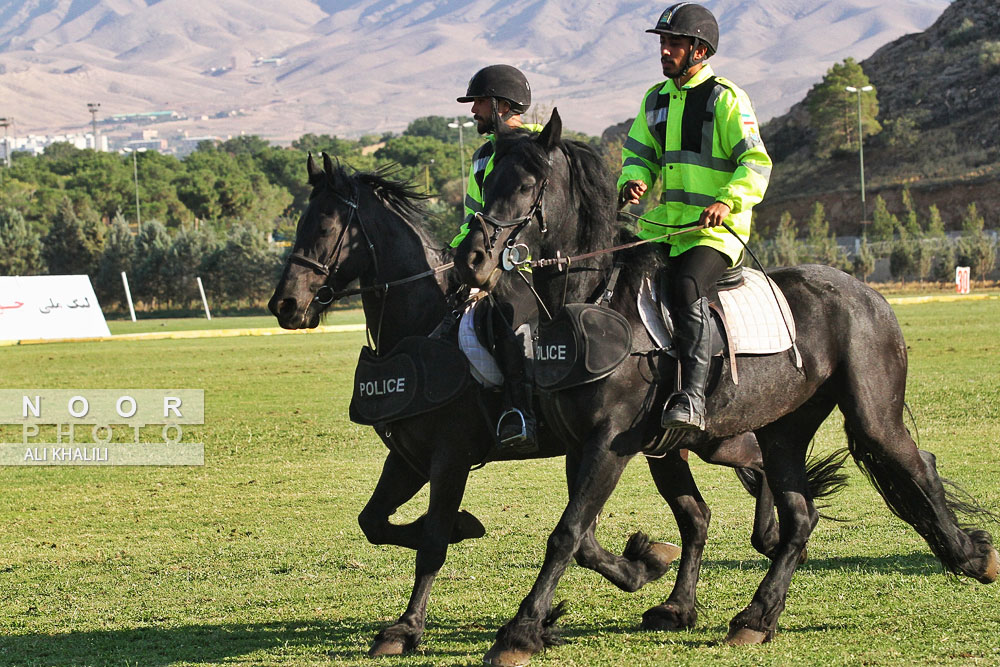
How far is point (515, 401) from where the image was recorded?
6.51 metres

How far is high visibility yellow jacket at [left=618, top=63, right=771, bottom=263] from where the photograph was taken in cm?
632

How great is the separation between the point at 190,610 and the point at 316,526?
2.74 meters

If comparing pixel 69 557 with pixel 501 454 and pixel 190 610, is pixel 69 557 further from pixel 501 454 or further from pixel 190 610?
pixel 501 454

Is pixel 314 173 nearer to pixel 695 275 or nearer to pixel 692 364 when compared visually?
pixel 695 275

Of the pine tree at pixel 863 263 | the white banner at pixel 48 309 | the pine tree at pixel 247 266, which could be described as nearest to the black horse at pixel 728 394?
the white banner at pixel 48 309

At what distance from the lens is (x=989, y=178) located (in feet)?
246

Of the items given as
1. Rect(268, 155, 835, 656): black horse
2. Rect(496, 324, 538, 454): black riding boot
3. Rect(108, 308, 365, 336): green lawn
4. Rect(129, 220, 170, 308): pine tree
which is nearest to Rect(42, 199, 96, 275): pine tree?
Rect(129, 220, 170, 308): pine tree

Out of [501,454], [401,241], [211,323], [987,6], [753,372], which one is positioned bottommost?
[211,323]

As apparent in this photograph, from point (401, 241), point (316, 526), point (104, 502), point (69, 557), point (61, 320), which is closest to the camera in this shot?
point (401, 241)

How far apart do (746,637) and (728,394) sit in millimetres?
1294

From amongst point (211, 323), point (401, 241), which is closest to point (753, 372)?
point (401, 241)

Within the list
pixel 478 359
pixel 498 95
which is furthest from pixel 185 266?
pixel 478 359

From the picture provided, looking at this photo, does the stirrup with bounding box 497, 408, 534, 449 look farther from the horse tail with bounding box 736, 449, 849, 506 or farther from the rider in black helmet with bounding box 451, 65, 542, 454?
the horse tail with bounding box 736, 449, 849, 506

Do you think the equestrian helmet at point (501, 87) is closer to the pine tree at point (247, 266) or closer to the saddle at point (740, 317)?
the saddle at point (740, 317)
